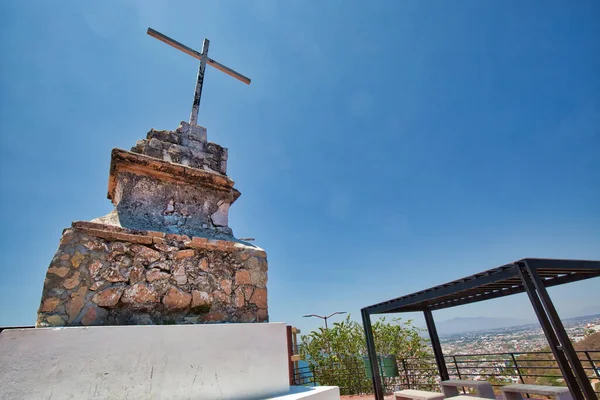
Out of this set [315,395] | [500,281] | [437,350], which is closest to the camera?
[315,395]

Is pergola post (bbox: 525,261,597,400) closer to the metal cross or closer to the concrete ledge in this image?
the concrete ledge

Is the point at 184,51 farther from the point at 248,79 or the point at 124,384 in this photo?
the point at 124,384

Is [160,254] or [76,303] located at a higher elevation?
[160,254]

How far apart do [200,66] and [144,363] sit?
10.5 feet

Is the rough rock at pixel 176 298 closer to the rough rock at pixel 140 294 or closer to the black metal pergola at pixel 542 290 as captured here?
the rough rock at pixel 140 294

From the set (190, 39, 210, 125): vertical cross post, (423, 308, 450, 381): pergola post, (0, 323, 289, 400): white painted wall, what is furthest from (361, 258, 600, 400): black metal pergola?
(190, 39, 210, 125): vertical cross post

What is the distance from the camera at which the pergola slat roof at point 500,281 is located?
4.14m

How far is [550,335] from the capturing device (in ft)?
12.1

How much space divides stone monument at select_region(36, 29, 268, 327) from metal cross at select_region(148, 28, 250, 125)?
32 centimetres

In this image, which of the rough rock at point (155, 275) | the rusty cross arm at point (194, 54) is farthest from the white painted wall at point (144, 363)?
the rusty cross arm at point (194, 54)

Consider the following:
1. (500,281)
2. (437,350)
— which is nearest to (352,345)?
(437,350)

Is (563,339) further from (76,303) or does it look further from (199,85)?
(199,85)

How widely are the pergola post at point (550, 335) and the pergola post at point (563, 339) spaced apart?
0.07 meters

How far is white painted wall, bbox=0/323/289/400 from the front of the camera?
4.24 feet
